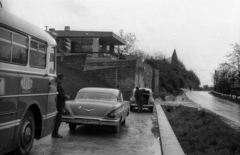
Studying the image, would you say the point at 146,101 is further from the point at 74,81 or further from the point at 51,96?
the point at 51,96

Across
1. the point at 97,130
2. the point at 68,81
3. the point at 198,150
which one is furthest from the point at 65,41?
the point at 198,150

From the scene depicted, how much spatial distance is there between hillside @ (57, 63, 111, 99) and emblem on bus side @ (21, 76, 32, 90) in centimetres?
1731

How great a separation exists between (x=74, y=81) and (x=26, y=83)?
71.6 feet

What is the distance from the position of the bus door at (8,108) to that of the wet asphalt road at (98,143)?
167 centimetres

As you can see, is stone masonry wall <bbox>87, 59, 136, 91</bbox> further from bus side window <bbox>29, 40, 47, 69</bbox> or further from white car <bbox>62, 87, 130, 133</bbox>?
bus side window <bbox>29, 40, 47, 69</bbox>

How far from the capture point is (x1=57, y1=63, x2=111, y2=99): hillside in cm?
2509

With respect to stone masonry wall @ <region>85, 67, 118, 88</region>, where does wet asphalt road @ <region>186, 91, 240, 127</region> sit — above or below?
below

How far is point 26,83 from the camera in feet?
19.2

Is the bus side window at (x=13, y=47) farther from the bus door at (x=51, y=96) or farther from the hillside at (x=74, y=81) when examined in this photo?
the hillside at (x=74, y=81)

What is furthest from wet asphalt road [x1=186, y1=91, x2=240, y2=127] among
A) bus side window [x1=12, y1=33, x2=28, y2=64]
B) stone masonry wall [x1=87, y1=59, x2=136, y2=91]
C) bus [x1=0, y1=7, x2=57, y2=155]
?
bus side window [x1=12, y1=33, x2=28, y2=64]

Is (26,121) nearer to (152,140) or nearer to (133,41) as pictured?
(152,140)

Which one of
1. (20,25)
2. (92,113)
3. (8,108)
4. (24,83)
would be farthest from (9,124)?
(92,113)

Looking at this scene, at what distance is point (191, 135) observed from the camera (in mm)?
10320

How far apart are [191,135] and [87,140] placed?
374cm
